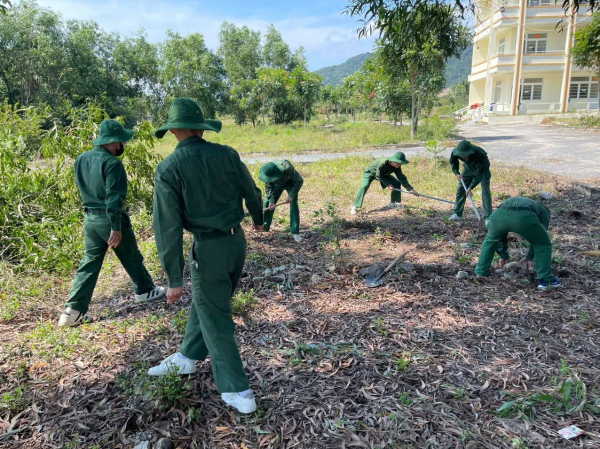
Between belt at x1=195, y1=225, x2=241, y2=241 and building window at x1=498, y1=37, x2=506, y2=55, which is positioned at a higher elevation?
building window at x1=498, y1=37, x2=506, y2=55

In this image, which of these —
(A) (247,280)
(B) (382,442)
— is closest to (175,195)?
(B) (382,442)

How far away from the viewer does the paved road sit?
1069 centimetres

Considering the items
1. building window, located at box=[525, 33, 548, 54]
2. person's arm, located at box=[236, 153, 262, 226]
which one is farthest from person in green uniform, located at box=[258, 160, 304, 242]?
building window, located at box=[525, 33, 548, 54]

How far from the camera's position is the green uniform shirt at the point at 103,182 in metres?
3.60

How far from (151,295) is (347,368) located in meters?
2.16

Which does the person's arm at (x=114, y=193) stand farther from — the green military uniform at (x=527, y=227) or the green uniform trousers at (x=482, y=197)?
the green uniform trousers at (x=482, y=197)

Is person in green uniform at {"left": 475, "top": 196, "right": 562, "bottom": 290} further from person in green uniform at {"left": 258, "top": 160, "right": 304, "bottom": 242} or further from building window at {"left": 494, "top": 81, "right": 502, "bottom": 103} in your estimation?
building window at {"left": 494, "top": 81, "right": 502, "bottom": 103}

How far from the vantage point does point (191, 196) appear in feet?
7.75

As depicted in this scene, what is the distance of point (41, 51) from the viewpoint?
827 inches

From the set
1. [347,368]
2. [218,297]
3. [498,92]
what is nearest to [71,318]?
[218,297]

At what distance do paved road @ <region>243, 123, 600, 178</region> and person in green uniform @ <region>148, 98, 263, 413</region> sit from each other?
962 cm

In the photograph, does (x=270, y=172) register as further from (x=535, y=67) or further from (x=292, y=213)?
(x=535, y=67)

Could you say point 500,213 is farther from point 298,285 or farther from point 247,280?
point 247,280

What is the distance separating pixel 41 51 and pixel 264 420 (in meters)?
24.4
